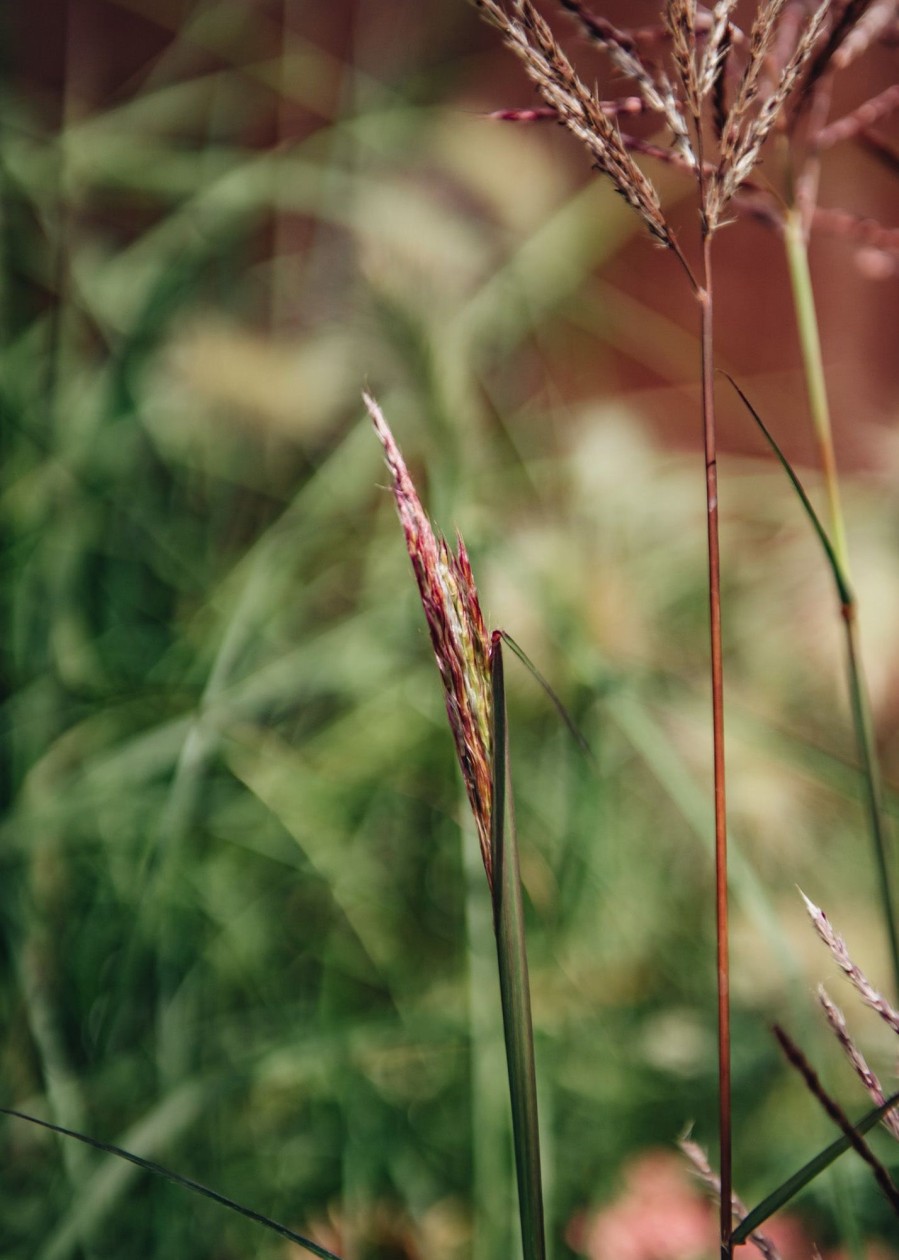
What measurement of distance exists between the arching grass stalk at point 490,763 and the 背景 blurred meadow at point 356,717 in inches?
8.4

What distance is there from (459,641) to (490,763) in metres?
0.03

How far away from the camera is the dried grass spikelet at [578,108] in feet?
0.74

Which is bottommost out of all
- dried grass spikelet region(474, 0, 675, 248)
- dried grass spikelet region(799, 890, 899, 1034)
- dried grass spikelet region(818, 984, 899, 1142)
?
dried grass spikelet region(818, 984, 899, 1142)

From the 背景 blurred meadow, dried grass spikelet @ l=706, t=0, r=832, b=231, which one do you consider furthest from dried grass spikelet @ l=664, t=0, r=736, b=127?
the 背景 blurred meadow

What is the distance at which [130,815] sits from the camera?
0.63 meters

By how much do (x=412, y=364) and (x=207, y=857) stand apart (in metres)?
0.37

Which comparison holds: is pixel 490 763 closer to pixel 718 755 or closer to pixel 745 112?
pixel 718 755

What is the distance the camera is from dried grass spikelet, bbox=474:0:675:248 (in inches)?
8.8

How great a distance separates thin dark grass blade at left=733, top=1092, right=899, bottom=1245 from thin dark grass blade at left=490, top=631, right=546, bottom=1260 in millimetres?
47

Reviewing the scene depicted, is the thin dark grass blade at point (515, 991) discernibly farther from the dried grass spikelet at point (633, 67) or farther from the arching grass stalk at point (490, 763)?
the dried grass spikelet at point (633, 67)

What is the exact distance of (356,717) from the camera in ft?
2.35

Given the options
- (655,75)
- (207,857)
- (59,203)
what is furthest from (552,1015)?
(59,203)

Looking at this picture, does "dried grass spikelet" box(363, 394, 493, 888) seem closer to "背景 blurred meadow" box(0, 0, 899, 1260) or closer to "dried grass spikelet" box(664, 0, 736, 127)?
"dried grass spikelet" box(664, 0, 736, 127)

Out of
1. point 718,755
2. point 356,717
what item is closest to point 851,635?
point 718,755
